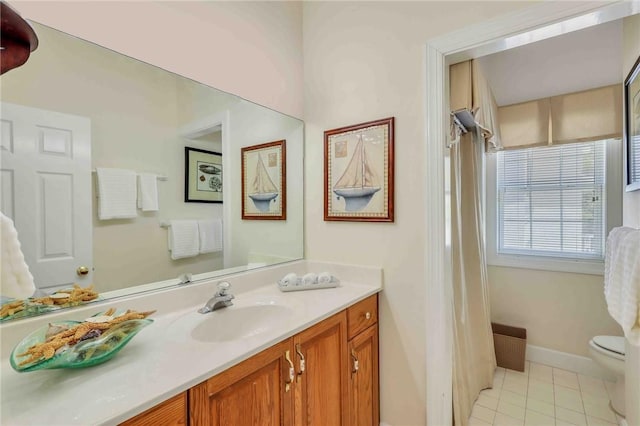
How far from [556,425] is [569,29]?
2.14 meters

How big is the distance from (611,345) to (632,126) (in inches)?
53.0

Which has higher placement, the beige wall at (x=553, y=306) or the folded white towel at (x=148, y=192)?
the folded white towel at (x=148, y=192)

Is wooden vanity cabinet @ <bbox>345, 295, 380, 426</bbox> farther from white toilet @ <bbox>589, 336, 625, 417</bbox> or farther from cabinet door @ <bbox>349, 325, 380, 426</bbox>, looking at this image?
white toilet @ <bbox>589, 336, 625, 417</bbox>

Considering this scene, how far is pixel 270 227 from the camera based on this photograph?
178 cm

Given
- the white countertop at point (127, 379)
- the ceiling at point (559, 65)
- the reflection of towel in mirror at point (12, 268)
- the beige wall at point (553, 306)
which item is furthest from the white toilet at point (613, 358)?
the reflection of towel in mirror at point (12, 268)

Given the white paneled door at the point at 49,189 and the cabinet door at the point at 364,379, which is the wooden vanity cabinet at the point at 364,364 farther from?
the white paneled door at the point at 49,189

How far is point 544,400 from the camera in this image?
1.98 meters

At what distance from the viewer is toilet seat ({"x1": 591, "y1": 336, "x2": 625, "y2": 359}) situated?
68.4 inches

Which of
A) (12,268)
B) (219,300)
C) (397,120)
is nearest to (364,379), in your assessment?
(219,300)

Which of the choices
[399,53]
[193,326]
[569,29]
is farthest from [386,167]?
[193,326]

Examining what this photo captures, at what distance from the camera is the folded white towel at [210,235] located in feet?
4.75

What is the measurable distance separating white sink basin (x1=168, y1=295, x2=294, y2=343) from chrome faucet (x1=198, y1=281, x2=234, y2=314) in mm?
18

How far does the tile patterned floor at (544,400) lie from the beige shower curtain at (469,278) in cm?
9

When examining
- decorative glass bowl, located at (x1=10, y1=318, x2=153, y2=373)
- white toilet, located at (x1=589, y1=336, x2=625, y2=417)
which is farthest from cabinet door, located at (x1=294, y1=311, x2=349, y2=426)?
white toilet, located at (x1=589, y1=336, x2=625, y2=417)
